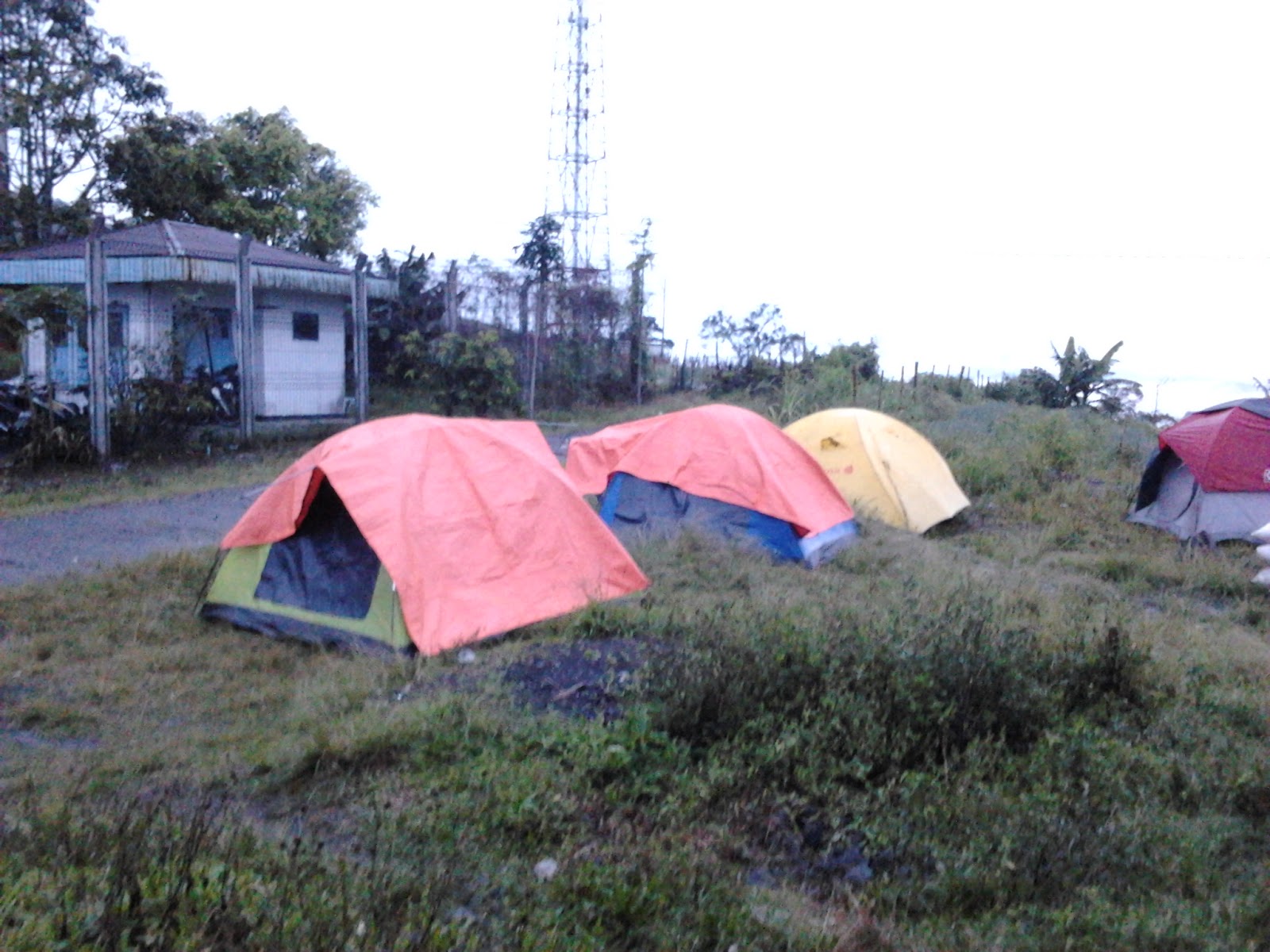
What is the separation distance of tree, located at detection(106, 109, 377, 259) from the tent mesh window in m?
13.8

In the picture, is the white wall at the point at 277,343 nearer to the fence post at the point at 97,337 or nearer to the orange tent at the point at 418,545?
the fence post at the point at 97,337

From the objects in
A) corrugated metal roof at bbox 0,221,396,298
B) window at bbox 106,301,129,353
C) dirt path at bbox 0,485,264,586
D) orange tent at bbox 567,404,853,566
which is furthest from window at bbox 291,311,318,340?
orange tent at bbox 567,404,853,566

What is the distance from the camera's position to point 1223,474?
12.3 metres

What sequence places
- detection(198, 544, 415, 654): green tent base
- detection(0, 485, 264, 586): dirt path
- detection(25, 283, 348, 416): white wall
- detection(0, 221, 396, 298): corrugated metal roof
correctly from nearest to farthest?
detection(198, 544, 415, 654): green tent base, detection(0, 485, 264, 586): dirt path, detection(0, 221, 396, 298): corrugated metal roof, detection(25, 283, 348, 416): white wall

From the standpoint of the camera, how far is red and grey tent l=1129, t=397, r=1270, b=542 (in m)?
12.2

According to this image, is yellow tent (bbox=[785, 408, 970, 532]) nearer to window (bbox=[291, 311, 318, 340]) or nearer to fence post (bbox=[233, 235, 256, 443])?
fence post (bbox=[233, 235, 256, 443])

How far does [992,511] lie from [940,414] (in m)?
6.83

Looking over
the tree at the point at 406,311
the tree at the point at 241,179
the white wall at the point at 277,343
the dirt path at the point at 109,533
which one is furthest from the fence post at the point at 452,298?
the dirt path at the point at 109,533

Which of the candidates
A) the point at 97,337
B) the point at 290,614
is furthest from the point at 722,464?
the point at 97,337

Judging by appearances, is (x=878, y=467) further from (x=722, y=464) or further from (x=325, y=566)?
(x=325, y=566)

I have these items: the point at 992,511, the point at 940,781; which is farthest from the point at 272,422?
the point at 940,781

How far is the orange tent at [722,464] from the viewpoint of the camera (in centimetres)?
982

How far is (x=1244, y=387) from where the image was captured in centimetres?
1744

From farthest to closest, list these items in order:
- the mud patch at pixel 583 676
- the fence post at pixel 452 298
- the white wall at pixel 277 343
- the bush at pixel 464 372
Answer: the fence post at pixel 452 298 < the bush at pixel 464 372 < the white wall at pixel 277 343 < the mud patch at pixel 583 676
